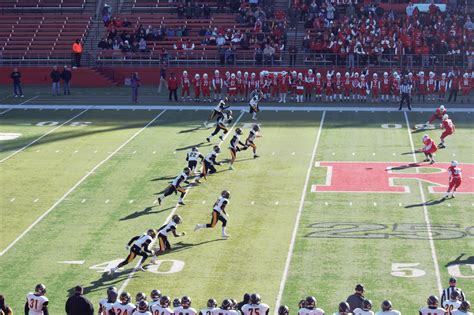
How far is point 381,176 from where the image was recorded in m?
33.0

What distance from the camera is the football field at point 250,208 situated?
930 inches

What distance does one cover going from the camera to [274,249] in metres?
25.8

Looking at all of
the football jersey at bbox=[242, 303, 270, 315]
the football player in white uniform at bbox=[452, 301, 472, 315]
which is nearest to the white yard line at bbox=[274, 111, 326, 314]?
the football jersey at bbox=[242, 303, 270, 315]

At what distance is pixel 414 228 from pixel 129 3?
32.7 meters

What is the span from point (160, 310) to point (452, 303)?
4891 mm

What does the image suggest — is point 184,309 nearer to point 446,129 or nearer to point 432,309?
point 432,309

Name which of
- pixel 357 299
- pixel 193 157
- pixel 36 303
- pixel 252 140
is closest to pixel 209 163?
pixel 193 157

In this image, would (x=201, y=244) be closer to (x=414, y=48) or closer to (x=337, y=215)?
(x=337, y=215)

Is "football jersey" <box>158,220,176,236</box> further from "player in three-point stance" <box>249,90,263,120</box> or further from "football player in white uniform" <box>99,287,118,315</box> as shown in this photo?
"player in three-point stance" <box>249,90,263,120</box>

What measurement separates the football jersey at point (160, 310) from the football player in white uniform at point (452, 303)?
4587mm

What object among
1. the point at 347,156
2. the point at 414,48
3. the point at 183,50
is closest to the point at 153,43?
the point at 183,50

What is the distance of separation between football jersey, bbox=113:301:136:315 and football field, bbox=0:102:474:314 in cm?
306

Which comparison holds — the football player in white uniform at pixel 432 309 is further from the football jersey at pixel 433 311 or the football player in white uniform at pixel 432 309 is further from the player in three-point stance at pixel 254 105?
the player in three-point stance at pixel 254 105

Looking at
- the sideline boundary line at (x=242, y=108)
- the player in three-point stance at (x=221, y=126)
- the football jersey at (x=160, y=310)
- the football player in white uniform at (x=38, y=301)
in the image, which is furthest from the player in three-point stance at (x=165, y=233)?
the sideline boundary line at (x=242, y=108)
